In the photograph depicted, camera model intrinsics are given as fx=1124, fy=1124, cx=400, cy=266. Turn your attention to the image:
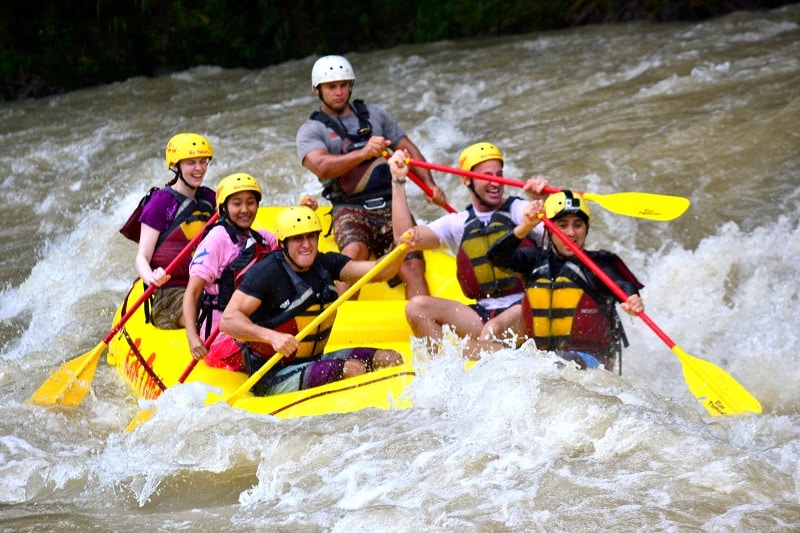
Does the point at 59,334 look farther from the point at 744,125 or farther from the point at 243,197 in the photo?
the point at 744,125

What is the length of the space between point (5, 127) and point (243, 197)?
696 cm

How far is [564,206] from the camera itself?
4.79 m

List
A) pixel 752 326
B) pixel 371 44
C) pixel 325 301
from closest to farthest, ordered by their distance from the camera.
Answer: pixel 325 301 → pixel 752 326 → pixel 371 44

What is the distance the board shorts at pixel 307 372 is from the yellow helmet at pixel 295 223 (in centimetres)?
57

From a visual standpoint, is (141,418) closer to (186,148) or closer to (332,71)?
(186,148)

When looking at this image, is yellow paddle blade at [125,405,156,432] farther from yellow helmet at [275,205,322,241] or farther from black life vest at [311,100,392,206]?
black life vest at [311,100,392,206]

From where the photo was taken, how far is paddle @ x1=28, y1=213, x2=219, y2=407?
18.2 ft

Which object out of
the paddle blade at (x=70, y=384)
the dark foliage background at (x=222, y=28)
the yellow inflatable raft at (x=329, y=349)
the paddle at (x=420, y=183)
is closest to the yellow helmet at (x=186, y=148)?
the yellow inflatable raft at (x=329, y=349)

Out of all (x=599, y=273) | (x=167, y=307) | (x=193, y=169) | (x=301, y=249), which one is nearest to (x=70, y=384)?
(x=167, y=307)

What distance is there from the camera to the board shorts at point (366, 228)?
575 cm

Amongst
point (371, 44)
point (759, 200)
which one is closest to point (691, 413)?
point (759, 200)

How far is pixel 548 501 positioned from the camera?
349cm

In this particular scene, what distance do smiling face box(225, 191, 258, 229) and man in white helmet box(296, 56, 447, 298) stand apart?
2.02 ft

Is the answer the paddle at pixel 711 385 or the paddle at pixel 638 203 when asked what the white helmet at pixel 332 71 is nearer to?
the paddle at pixel 638 203
